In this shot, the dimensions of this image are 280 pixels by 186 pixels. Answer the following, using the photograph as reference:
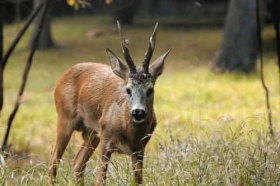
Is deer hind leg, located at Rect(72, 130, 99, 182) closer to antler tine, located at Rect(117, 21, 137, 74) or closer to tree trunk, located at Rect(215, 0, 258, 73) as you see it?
antler tine, located at Rect(117, 21, 137, 74)

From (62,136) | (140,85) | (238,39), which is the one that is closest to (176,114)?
(238,39)

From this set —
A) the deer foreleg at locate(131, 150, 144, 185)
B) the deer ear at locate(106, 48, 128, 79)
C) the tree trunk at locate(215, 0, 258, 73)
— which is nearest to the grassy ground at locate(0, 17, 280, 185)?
the deer foreleg at locate(131, 150, 144, 185)

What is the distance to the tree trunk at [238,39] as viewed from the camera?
18.2 metres

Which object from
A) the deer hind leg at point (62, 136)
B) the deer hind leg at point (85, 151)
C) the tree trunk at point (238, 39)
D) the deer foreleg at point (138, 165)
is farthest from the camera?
the tree trunk at point (238, 39)

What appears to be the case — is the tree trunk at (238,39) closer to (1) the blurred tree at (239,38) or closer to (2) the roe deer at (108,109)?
(1) the blurred tree at (239,38)

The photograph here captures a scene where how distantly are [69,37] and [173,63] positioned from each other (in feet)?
16.3

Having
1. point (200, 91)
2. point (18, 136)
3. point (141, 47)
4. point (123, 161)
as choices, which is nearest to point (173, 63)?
point (141, 47)

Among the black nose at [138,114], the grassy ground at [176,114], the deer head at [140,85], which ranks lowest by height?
the grassy ground at [176,114]

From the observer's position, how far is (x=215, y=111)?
14.1m

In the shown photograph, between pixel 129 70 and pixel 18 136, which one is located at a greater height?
pixel 129 70

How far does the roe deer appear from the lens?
273 inches

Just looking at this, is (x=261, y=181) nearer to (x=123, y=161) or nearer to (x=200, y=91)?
(x=123, y=161)

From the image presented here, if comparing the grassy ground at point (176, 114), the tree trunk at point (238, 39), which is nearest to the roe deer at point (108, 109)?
the grassy ground at point (176, 114)

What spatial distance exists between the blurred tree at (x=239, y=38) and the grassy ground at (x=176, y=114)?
455 millimetres
